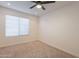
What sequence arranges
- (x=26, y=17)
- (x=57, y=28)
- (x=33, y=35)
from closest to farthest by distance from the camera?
(x=57, y=28)
(x=26, y=17)
(x=33, y=35)

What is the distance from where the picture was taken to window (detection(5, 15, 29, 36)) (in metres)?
5.39

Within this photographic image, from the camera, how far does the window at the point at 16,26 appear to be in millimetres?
5387

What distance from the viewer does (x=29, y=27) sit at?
712cm

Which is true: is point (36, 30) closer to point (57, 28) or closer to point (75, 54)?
point (57, 28)

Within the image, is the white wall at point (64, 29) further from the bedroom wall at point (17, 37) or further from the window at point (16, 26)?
the window at point (16, 26)

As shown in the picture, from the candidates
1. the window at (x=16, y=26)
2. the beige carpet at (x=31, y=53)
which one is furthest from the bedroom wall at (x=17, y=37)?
the beige carpet at (x=31, y=53)

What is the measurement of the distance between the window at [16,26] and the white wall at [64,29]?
1.64 meters

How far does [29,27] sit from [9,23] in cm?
202

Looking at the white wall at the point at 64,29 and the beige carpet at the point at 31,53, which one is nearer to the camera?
the beige carpet at the point at 31,53

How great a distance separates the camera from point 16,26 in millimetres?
5988

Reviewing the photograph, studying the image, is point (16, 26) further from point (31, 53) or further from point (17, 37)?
point (31, 53)

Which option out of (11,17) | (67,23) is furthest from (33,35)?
(67,23)

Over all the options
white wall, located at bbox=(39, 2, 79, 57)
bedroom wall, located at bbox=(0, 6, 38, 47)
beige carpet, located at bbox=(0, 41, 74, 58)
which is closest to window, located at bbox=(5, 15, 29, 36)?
bedroom wall, located at bbox=(0, 6, 38, 47)

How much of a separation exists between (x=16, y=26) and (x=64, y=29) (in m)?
3.37
